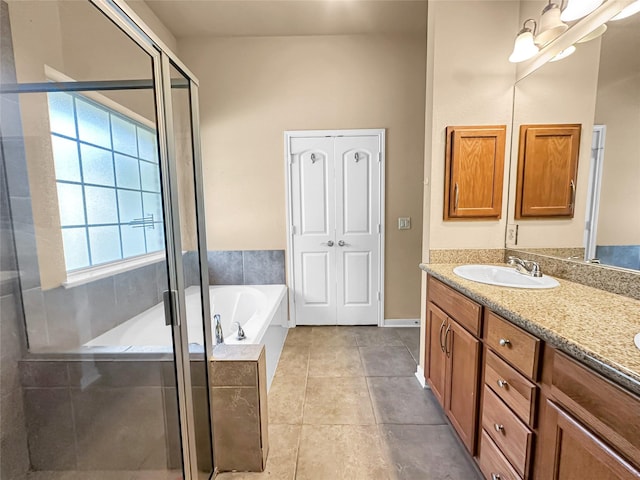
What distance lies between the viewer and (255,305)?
9.00 ft

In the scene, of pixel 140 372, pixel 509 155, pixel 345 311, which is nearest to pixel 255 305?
pixel 345 311

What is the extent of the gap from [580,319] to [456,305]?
1.80ft

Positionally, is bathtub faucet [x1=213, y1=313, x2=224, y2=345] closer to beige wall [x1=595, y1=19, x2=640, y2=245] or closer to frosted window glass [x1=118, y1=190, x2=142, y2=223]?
frosted window glass [x1=118, y1=190, x2=142, y2=223]

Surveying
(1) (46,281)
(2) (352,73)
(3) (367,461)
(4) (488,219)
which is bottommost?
(3) (367,461)

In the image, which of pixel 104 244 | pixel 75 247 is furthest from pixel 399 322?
pixel 75 247

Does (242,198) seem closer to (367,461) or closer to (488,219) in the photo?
(488,219)

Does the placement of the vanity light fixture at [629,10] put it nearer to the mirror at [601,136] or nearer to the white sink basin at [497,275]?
the mirror at [601,136]

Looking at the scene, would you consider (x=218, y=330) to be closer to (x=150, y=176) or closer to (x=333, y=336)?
(x=150, y=176)

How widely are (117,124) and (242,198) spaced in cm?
156

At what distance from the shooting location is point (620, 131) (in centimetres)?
122

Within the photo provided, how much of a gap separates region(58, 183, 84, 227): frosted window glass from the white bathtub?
54 centimetres

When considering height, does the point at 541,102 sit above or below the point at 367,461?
above

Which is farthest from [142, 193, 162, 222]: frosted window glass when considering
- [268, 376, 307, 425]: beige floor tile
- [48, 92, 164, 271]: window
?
[268, 376, 307, 425]: beige floor tile

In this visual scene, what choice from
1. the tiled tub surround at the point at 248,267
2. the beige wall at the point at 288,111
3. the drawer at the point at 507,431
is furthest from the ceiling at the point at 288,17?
the drawer at the point at 507,431
